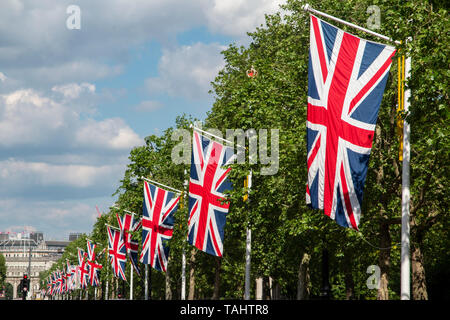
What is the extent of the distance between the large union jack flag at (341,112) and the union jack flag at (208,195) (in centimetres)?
1086

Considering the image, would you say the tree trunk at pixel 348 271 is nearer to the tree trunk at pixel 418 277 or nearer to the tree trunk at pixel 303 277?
the tree trunk at pixel 303 277

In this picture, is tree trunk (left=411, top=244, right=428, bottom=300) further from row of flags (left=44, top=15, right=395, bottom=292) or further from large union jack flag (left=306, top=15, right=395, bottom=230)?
large union jack flag (left=306, top=15, right=395, bottom=230)

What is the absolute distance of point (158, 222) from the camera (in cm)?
3625

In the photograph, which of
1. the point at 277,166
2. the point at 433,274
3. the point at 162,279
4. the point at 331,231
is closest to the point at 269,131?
the point at 277,166

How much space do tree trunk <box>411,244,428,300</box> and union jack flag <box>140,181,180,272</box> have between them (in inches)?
508

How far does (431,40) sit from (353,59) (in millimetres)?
4589

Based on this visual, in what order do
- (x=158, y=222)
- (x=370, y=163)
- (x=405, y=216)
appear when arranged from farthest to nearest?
(x=158, y=222), (x=370, y=163), (x=405, y=216)

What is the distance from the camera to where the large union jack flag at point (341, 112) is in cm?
1499

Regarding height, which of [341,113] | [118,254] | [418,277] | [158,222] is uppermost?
[341,113]

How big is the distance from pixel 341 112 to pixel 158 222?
22093 millimetres

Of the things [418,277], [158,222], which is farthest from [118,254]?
[418,277]

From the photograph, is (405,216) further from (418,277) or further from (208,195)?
(208,195)

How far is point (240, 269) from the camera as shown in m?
42.5
